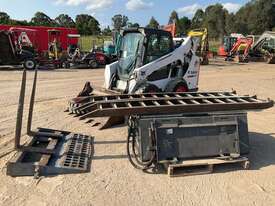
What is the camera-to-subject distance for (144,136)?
6086 mm

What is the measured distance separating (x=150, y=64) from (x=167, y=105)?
4385 millimetres

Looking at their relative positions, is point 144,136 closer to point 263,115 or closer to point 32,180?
point 32,180

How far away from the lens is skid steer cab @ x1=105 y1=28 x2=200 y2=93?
34.0 ft

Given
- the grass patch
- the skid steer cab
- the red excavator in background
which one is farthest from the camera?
the grass patch

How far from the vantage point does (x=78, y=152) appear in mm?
6648

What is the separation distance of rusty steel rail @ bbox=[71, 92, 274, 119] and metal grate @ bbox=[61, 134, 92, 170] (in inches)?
28.0

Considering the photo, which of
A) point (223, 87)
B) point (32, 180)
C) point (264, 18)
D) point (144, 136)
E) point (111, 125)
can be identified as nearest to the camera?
point (32, 180)

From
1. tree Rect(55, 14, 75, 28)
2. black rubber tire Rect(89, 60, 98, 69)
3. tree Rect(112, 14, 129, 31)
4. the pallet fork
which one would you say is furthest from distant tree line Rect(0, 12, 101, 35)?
the pallet fork

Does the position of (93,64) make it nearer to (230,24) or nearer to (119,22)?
(119,22)

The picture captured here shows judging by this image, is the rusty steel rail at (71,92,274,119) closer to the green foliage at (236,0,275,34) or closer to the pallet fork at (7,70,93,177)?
the pallet fork at (7,70,93,177)

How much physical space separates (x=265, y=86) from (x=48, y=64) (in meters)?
13.0

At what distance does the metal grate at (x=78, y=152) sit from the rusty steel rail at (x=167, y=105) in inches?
28.0

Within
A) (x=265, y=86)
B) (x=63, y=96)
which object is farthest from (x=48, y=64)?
(x=265, y=86)

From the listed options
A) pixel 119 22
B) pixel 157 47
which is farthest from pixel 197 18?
pixel 157 47
